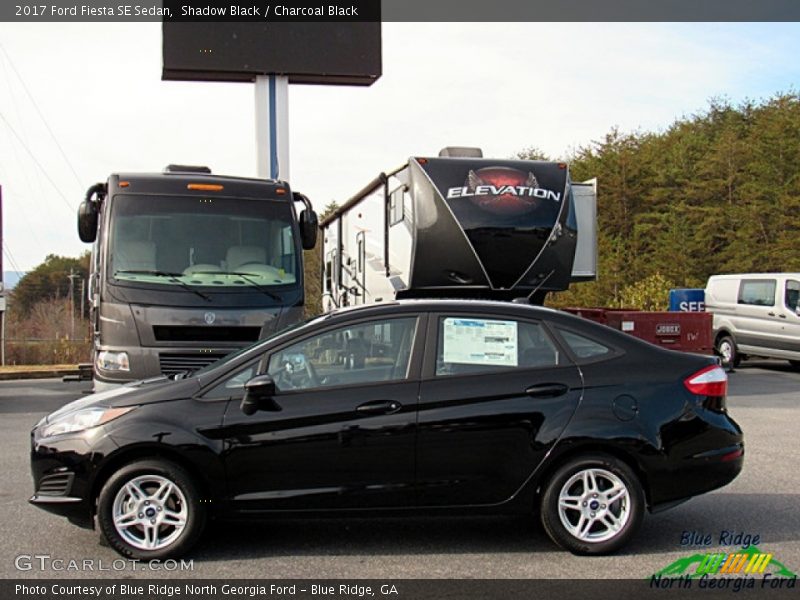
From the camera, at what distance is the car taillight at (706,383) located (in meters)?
5.84

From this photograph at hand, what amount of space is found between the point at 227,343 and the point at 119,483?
4.02m

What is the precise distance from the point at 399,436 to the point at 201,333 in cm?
436

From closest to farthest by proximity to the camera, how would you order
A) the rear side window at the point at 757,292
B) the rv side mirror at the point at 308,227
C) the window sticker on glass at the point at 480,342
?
the window sticker on glass at the point at 480,342 → the rv side mirror at the point at 308,227 → the rear side window at the point at 757,292

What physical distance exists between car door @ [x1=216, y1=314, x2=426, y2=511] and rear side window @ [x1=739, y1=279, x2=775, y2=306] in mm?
15676

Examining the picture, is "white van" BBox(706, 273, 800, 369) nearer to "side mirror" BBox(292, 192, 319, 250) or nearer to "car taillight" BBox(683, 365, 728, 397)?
"side mirror" BBox(292, 192, 319, 250)

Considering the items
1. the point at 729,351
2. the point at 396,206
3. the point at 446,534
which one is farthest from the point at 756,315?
the point at 446,534

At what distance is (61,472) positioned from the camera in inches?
220

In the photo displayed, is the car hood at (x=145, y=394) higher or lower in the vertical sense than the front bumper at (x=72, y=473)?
higher

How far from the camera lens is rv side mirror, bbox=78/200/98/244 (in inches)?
401

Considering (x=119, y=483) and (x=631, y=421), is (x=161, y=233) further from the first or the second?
(x=631, y=421)

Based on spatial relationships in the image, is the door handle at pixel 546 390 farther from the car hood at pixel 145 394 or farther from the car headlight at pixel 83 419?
the car headlight at pixel 83 419

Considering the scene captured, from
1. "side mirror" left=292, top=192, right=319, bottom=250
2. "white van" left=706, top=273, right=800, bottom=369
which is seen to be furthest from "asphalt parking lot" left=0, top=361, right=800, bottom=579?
"white van" left=706, top=273, right=800, bottom=369

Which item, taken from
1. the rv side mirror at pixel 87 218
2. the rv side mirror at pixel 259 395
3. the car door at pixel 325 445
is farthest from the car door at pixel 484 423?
the rv side mirror at pixel 87 218

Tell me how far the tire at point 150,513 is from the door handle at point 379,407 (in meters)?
1.11
